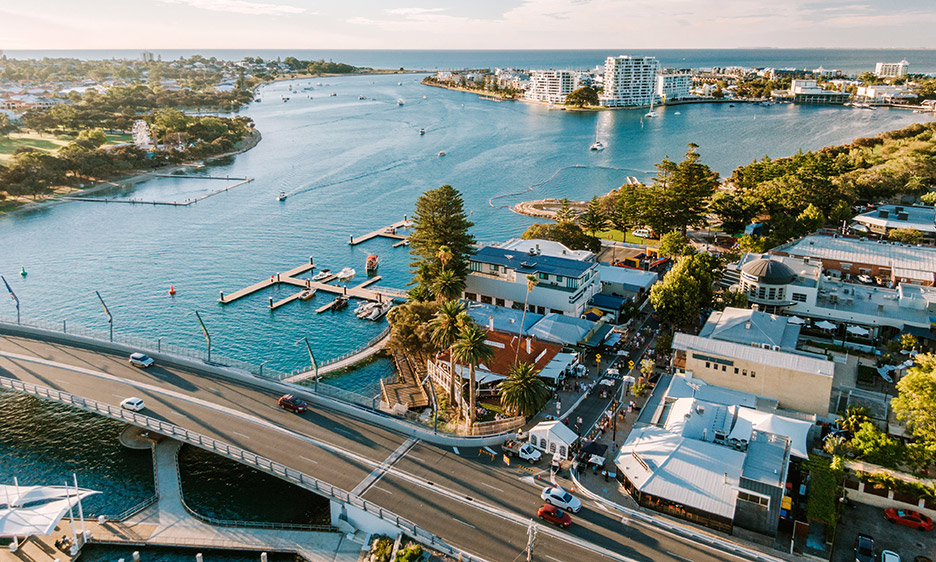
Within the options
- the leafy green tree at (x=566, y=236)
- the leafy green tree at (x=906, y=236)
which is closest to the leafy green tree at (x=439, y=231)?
the leafy green tree at (x=566, y=236)

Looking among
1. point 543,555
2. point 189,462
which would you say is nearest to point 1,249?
point 189,462

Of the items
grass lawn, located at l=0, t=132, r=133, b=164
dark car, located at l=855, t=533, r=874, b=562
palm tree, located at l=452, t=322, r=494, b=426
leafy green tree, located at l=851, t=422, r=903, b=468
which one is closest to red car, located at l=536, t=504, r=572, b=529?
A: palm tree, located at l=452, t=322, r=494, b=426

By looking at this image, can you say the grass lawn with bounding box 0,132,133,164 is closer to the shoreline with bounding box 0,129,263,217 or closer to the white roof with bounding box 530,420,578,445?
the shoreline with bounding box 0,129,263,217

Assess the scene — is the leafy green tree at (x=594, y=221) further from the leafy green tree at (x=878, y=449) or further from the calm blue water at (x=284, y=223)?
the leafy green tree at (x=878, y=449)

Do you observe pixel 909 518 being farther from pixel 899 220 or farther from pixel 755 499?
pixel 899 220

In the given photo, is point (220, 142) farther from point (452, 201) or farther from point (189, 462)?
point (189, 462)

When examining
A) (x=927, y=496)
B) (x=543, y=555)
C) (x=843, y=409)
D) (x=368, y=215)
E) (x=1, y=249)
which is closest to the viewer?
(x=543, y=555)
